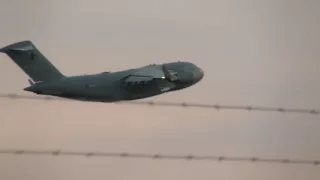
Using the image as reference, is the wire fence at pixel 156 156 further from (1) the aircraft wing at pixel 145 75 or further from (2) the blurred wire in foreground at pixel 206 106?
(1) the aircraft wing at pixel 145 75

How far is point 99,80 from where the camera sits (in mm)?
1530

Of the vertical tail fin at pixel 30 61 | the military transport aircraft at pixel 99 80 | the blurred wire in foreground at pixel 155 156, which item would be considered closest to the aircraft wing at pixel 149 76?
the military transport aircraft at pixel 99 80

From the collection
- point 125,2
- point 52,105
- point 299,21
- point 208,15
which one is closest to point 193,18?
point 208,15

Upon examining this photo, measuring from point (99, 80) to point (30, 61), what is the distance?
0.23m

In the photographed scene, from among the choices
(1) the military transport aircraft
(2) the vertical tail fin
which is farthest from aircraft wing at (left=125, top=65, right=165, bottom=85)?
(2) the vertical tail fin

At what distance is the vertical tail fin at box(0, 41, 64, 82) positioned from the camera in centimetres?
153

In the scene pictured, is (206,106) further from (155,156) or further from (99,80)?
(99,80)

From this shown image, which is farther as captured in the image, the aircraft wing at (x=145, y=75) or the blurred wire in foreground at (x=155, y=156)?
the blurred wire in foreground at (x=155, y=156)

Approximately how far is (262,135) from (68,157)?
0.78m

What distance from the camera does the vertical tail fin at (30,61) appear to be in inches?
60.4

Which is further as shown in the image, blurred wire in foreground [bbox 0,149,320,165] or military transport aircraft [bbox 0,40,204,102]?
blurred wire in foreground [bbox 0,149,320,165]

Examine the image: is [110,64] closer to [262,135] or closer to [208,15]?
[208,15]

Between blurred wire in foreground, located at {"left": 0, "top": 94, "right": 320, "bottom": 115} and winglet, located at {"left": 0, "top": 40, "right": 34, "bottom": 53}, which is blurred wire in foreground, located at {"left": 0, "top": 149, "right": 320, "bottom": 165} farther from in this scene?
winglet, located at {"left": 0, "top": 40, "right": 34, "bottom": 53}

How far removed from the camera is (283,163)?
1.95 meters
